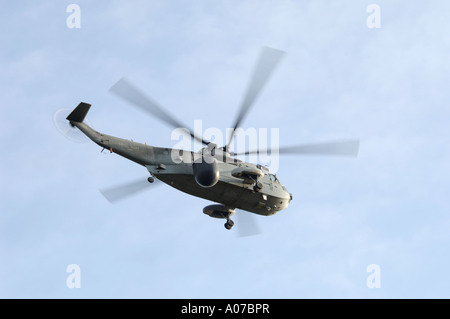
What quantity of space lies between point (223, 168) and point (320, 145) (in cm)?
500

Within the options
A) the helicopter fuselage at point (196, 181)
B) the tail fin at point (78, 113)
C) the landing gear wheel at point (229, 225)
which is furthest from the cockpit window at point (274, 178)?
the tail fin at point (78, 113)

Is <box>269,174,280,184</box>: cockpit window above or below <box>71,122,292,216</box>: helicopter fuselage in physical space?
above

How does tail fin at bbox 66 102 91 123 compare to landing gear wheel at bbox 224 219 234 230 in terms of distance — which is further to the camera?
landing gear wheel at bbox 224 219 234 230

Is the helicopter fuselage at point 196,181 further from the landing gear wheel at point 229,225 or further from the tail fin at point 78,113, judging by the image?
the landing gear wheel at point 229,225

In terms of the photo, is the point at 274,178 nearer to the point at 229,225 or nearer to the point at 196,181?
the point at 229,225

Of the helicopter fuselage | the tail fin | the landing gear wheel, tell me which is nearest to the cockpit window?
the helicopter fuselage

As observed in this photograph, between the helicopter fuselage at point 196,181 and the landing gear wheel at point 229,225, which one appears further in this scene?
the landing gear wheel at point 229,225

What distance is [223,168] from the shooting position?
3472cm

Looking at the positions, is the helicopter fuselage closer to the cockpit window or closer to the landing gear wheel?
the cockpit window

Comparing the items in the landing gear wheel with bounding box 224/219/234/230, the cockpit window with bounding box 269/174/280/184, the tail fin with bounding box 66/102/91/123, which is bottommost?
the landing gear wheel with bounding box 224/219/234/230

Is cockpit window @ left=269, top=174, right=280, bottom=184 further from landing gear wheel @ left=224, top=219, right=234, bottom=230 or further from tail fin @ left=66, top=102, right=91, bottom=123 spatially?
tail fin @ left=66, top=102, right=91, bottom=123

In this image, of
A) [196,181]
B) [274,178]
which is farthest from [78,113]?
[274,178]

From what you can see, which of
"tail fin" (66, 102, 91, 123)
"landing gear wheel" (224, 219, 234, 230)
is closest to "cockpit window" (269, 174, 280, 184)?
"landing gear wheel" (224, 219, 234, 230)
